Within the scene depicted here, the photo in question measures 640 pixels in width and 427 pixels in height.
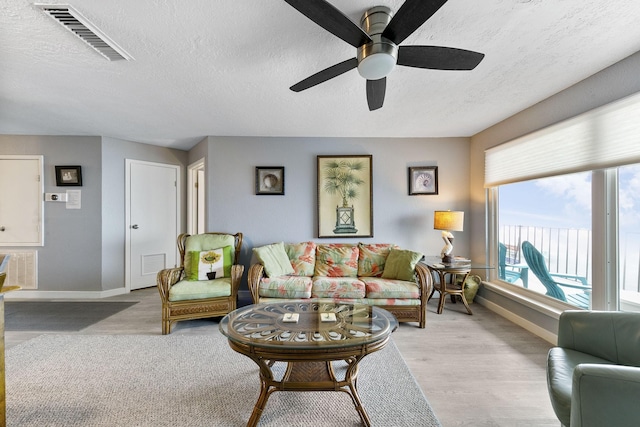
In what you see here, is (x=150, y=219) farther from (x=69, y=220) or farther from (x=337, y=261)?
(x=337, y=261)

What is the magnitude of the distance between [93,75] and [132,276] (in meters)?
3.11

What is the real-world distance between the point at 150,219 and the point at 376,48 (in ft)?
14.3

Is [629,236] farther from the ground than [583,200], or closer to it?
closer to it

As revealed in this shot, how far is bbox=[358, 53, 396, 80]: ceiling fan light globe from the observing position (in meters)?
1.41

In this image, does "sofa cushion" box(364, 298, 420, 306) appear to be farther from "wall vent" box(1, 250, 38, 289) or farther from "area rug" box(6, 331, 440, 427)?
"wall vent" box(1, 250, 38, 289)

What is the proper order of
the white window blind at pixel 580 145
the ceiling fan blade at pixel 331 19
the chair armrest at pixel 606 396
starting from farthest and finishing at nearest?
1. the white window blind at pixel 580 145
2. the ceiling fan blade at pixel 331 19
3. the chair armrest at pixel 606 396

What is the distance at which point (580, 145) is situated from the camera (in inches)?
87.4

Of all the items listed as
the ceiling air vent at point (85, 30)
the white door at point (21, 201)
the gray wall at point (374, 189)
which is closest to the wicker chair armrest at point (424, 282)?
the gray wall at point (374, 189)

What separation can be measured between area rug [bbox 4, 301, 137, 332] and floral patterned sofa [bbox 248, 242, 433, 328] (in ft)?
6.49

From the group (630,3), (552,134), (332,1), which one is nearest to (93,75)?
(332,1)

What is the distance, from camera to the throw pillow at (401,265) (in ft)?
9.95

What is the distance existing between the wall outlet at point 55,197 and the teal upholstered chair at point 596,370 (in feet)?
18.2

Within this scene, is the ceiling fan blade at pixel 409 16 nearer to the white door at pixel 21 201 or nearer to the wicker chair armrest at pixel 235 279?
the wicker chair armrest at pixel 235 279

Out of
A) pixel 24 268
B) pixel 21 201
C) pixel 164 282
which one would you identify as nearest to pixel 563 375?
pixel 164 282
